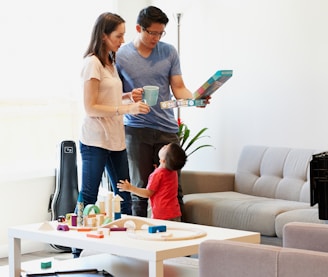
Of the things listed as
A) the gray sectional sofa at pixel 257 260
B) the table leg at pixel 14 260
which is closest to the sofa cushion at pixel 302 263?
the gray sectional sofa at pixel 257 260

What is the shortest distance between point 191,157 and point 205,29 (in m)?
1.05

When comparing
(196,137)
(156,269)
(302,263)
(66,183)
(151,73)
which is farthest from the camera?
(196,137)

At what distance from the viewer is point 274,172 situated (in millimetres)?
4945

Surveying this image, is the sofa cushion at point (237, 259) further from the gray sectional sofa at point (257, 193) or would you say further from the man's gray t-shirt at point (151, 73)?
the man's gray t-shirt at point (151, 73)

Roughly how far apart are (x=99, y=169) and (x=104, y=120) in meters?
0.28

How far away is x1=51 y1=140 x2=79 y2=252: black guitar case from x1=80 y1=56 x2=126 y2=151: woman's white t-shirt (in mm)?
1156

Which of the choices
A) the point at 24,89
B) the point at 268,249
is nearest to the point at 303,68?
the point at 24,89

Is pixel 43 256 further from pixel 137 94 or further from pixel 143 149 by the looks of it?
pixel 137 94

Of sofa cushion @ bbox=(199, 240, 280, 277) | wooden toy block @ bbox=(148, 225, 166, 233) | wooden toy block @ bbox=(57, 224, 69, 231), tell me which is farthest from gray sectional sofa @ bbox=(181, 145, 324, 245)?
sofa cushion @ bbox=(199, 240, 280, 277)

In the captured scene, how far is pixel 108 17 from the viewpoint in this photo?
13.2ft

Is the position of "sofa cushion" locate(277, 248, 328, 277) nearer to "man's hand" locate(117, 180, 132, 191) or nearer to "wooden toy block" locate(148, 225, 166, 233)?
"wooden toy block" locate(148, 225, 166, 233)

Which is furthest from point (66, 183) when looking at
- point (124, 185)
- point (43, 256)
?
point (124, 185)

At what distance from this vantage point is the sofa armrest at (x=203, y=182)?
5.13 m

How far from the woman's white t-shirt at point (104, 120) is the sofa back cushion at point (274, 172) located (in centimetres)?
131
